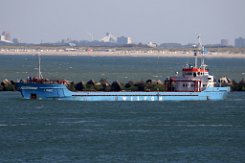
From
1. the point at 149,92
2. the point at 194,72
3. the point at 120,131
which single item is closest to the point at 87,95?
the point at 149,92

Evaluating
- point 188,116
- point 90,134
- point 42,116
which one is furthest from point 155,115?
point 90,134

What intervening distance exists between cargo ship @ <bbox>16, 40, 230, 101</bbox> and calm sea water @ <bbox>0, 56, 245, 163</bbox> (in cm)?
124

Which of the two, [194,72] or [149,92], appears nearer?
A: [149,92]

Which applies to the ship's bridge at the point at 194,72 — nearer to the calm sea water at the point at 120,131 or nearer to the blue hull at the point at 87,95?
the blue hull at the point at 87,95

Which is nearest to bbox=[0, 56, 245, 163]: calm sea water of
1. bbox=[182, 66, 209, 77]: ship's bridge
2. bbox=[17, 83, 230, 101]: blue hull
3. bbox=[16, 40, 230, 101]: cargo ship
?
bbox=[17, 83, 230, 101]: blue hull

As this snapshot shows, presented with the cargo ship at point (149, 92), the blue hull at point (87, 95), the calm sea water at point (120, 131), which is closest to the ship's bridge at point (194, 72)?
the cargo ship at point (149, 92)

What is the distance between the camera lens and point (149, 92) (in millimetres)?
75500

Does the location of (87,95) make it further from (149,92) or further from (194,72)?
(194,72)

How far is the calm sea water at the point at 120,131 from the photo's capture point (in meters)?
46.1

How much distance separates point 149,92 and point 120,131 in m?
21.4

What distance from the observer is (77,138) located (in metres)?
51.1

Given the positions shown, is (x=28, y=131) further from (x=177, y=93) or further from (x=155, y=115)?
(x=177, y=93)

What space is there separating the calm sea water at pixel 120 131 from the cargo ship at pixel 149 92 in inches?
48.8

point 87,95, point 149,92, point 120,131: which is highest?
point 149,92
